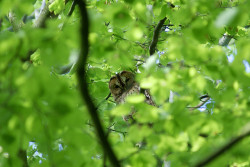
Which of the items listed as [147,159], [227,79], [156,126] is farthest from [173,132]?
[227,79]

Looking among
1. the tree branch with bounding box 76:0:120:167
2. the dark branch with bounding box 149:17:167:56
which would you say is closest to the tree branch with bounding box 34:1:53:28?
the dark branch with bounding box 149:17:167:56

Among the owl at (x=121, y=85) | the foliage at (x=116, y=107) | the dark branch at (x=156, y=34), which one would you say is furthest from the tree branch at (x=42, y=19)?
the foliage at (x=116, y=107)

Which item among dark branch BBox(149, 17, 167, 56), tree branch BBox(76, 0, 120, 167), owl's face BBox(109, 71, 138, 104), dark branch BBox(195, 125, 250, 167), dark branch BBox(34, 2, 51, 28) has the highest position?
tree branch BBox(76, 0, 120, 167)

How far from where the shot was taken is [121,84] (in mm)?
5410

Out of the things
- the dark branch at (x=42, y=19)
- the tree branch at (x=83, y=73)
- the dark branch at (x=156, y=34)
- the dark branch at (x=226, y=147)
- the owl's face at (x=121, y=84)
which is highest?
the tree branch at (x=83, y=73)

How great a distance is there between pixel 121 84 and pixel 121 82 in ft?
0.13

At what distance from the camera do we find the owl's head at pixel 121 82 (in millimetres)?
5391

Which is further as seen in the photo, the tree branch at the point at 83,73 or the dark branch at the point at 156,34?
the dark branch at the point at 156,34

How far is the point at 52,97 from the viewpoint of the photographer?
4.92 feet

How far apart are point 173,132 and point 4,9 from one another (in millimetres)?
1204

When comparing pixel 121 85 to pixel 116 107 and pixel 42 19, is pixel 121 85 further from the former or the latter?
pixel 116 107

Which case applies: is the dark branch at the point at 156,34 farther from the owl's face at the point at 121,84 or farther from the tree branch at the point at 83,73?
the tree branch at the point at 83,73

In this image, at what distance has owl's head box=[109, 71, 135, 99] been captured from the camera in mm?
5391

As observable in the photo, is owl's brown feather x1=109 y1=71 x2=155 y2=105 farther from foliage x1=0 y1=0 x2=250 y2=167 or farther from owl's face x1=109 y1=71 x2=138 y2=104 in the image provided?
foliage x1=0 y1=0 x2=250 y2=167
